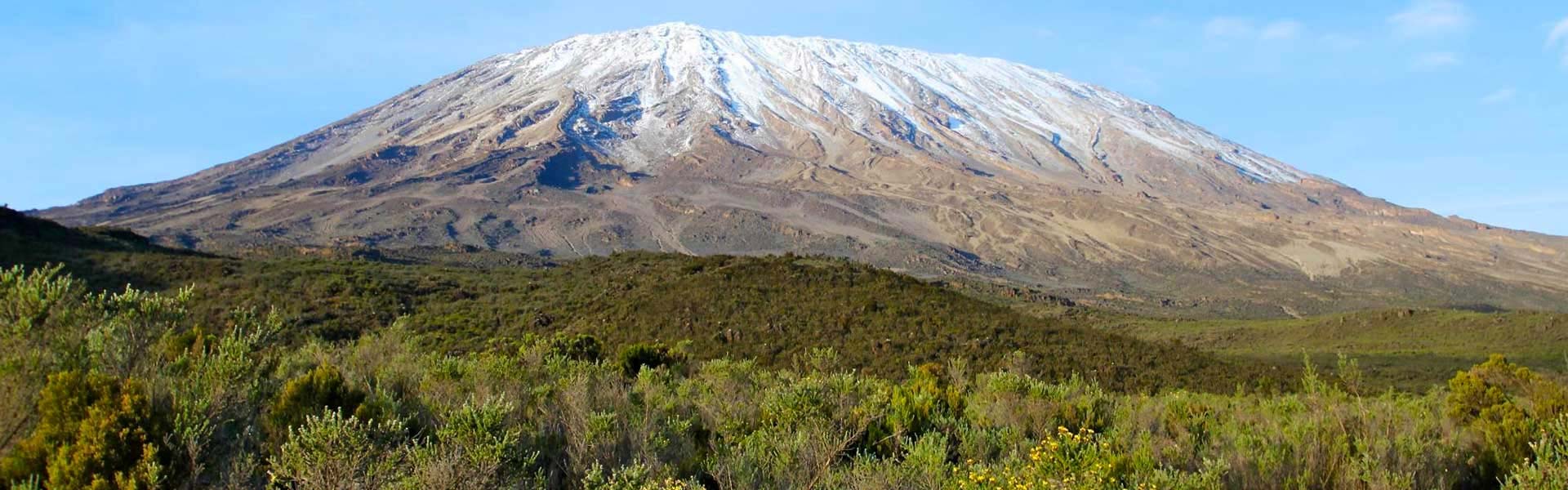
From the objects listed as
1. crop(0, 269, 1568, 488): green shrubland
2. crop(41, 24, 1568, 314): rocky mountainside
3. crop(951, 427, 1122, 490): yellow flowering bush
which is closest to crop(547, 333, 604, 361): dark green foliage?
crop(0, 269, 1568, 488): green shrubland

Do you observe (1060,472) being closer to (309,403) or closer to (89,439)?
(309,403)

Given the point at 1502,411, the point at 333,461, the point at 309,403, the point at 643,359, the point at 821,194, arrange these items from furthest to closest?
the point at 821,194, the point at 643,359, the point at 1502,411, the point at 309,403, the point at 333,461

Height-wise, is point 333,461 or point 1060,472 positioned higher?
point 333,461

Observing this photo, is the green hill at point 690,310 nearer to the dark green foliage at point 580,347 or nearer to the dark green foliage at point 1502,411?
the dark green foliage at point 580,347

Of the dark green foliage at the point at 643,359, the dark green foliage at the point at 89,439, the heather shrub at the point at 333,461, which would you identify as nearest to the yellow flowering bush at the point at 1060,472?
the heather shrub at the point at 333,461

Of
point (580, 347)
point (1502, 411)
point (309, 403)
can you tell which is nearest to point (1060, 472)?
point (309, 403)

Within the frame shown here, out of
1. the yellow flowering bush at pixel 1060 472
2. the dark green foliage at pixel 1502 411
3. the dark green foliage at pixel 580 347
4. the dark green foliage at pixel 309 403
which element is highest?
the dark green foliage at pixel 309 403

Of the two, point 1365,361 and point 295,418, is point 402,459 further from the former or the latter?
point 1365,361
